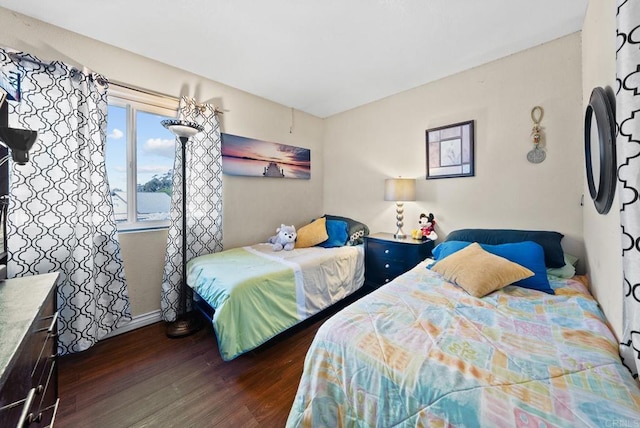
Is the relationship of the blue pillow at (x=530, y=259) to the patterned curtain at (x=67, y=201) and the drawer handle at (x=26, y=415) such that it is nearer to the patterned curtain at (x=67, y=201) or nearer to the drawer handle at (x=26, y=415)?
the drawer handle at (x=26, y=415)

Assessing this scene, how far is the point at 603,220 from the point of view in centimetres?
126

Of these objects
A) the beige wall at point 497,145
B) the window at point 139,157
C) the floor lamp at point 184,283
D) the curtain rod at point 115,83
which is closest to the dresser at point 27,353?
the floor lamp at point 184,283

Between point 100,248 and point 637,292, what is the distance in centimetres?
297

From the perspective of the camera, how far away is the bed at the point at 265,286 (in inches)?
67.3

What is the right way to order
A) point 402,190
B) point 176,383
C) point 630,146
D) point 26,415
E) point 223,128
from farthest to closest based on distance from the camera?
point 223,128, point 402,190, point 176,383, point 26,415, point 630,146

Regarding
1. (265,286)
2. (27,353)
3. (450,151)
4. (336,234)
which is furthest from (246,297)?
(450,151)

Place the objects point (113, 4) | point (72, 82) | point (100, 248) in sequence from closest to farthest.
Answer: point (113, 4) → point (72, 82) → point (100, 248)

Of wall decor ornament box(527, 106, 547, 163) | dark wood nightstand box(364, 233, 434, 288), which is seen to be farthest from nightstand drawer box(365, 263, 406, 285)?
wall decor ornament box(527, 106, 547, 163)

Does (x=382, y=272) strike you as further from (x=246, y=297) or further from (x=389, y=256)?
Answer: (x=246, y=297)

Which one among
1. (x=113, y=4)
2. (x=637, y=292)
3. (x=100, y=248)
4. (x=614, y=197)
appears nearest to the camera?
(x=637, y=292)

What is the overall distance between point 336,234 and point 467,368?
224cm

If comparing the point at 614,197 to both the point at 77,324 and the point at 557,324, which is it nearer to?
the point at 557,324

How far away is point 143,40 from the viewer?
2.02m

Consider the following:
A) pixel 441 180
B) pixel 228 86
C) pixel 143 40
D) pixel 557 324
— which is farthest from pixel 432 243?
pixel 143 40
